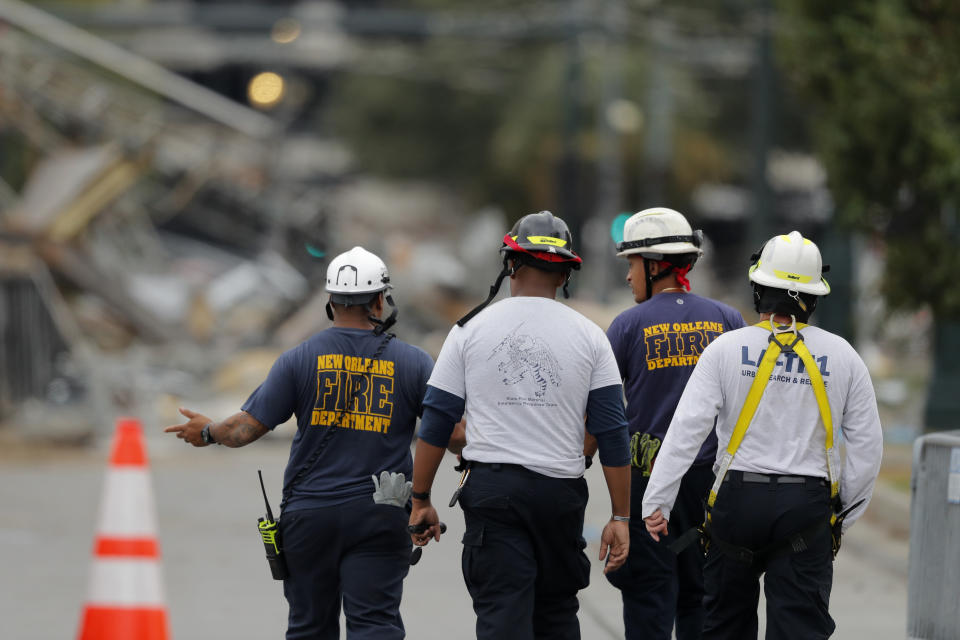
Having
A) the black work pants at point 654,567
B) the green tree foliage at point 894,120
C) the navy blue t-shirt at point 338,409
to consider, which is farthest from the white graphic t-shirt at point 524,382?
the green tree foliage at point 894,120

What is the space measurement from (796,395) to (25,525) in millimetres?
7667

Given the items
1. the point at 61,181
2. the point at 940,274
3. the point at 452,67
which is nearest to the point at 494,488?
the point at 940,274

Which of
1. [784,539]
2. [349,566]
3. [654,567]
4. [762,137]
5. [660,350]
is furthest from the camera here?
[762,137]

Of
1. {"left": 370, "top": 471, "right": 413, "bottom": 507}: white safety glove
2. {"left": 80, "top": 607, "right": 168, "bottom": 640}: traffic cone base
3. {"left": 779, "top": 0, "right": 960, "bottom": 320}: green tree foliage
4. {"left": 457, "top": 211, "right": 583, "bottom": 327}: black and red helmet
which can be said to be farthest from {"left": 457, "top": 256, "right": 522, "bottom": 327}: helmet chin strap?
{"left": 779, "top": 0, "right": 960, "bottom": 320}: green tree foliage

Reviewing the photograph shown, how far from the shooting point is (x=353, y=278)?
17.5 ft

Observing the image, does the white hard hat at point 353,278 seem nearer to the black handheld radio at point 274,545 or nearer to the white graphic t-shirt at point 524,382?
the white graphic t-shirt at point 524,382

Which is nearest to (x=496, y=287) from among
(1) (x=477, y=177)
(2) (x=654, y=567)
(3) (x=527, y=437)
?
(3) (x=527, y=437)

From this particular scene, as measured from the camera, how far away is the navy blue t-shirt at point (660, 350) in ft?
19.2

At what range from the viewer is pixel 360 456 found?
5254 mm

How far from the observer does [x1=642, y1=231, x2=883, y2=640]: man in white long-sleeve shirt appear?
16.3 ft

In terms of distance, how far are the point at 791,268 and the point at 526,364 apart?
982mm

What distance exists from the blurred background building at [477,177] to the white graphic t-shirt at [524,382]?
967 millimetres

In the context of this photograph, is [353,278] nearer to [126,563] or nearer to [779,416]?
A: [126,563]

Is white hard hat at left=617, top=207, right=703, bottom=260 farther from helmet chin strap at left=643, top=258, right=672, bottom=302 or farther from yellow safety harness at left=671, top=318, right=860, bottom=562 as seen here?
yellow safety harness at left=671, top=318, right=860, bottom=562
